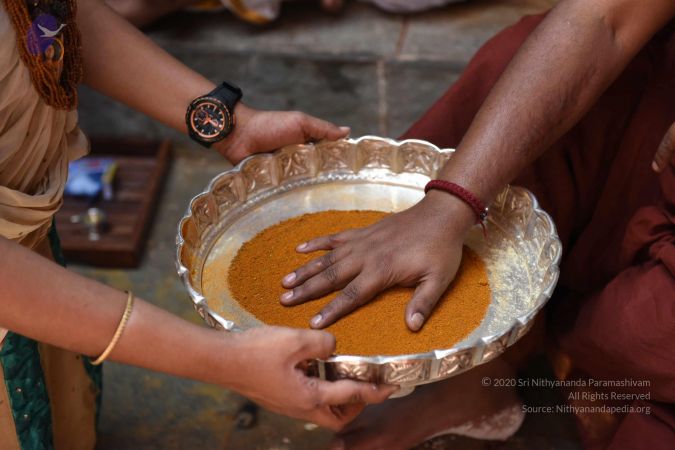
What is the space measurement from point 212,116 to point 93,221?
0.91 m

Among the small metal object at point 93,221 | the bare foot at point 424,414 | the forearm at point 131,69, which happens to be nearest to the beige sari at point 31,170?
the forearm at point 131,69

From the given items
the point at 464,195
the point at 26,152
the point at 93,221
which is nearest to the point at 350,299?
the point at 464,195

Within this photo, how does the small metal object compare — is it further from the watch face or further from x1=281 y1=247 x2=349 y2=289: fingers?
x1=281 y1=247 x2=349 y2=289: fingers

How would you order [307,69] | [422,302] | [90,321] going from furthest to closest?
[307,69]
[422,302]
[90,321]

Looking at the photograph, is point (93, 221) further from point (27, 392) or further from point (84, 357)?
point (27, 392)

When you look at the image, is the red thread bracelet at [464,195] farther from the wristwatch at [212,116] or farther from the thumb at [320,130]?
the wristwatch at [212,116]

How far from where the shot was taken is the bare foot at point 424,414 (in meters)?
1.66

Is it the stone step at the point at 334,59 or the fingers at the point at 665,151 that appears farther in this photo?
the stone step at the point at 334,59

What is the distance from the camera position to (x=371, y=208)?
5.01 feet

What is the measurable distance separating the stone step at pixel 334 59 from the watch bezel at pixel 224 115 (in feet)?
3.73

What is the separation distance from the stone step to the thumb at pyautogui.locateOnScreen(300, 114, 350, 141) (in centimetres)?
110

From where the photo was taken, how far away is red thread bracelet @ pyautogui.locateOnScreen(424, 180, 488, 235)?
4.53 ft

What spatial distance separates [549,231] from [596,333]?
0.80 feet

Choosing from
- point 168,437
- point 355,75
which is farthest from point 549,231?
point 355,75
